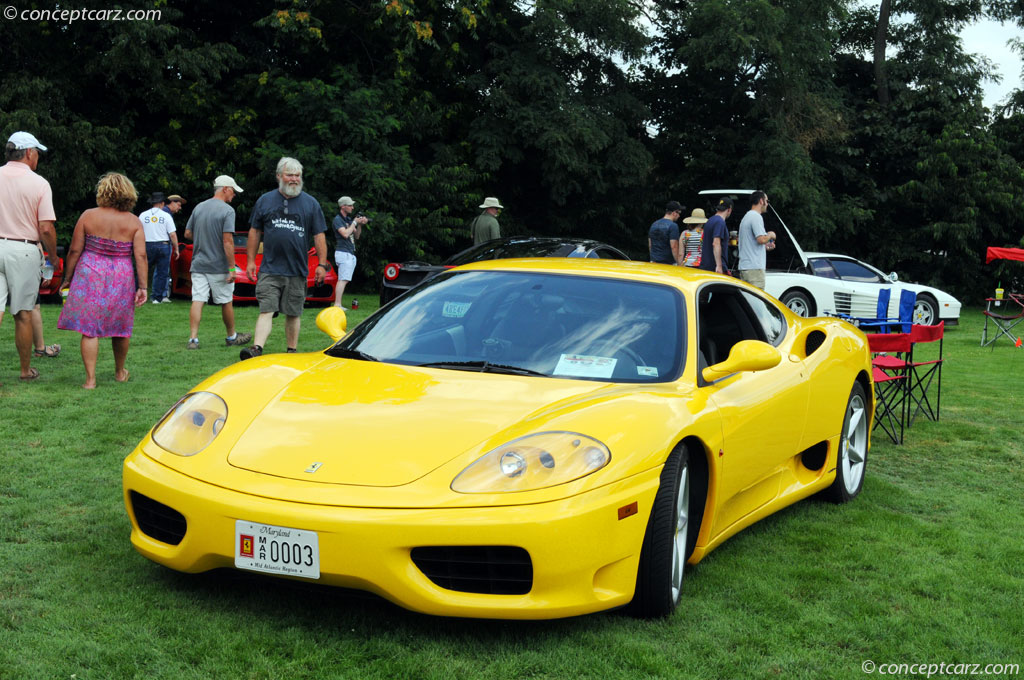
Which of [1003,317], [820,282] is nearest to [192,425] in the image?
[1003,317]

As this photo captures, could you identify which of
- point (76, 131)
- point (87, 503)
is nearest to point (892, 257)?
point (76, 131)

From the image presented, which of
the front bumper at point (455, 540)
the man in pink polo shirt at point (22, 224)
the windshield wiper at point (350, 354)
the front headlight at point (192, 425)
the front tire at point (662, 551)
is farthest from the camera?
the man in pink polo shirt at point (22, 224)

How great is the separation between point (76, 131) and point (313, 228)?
1298 centimetres

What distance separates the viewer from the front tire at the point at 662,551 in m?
3.44

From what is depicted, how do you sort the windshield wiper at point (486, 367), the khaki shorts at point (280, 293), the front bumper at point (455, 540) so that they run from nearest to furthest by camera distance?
1. the front bumper at point (455, 540)
2. the windshield wiper at point (486, 367)
3. the khaki shorts at point (280, 293)

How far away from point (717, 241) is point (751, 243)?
54 centimetres

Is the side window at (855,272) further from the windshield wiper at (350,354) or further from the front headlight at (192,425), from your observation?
the front headlight at (192,425)

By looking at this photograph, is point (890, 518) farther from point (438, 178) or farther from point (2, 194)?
point (438, 178)

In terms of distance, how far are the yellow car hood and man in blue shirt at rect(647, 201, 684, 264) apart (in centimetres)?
1135

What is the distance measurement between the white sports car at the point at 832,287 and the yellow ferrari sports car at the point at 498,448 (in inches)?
516

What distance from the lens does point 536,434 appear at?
134 inches

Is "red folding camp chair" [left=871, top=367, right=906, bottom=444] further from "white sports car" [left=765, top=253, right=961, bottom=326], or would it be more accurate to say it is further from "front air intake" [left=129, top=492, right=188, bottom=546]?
"white sports car" [left=765, top=253, right=961, bottom=326]

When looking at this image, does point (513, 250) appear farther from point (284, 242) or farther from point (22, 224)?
point (22, 224)

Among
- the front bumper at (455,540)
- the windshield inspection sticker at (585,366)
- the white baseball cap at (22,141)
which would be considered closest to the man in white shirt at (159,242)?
the white baseball cap at (22,141)
